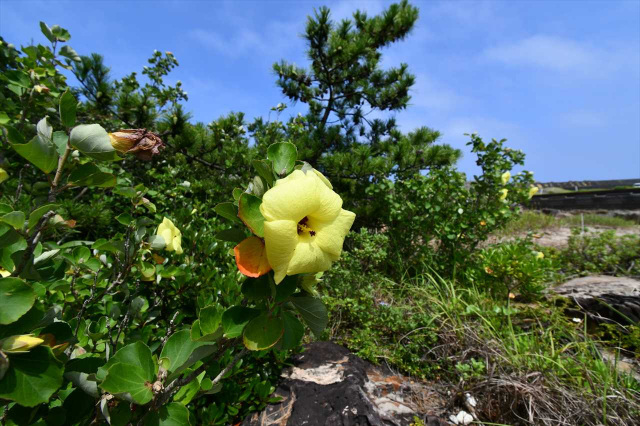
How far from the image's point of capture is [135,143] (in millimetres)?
628

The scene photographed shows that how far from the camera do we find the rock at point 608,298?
120 inches

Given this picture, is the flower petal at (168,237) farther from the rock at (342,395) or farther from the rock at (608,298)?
the rock at (608,298)

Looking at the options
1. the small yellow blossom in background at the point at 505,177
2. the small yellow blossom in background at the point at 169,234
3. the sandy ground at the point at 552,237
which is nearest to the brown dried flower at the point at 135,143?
the small yellow blossom in background at the point at 169,234

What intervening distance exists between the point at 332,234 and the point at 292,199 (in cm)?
12

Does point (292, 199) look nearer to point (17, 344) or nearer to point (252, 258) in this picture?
point (252, 258)

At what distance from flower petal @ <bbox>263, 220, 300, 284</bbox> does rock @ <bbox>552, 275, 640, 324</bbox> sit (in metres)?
3.59

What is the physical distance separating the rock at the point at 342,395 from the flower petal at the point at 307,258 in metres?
1.25

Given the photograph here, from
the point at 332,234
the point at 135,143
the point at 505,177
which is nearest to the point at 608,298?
the point at 505,177

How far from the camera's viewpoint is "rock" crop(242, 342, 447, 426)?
4.90ft

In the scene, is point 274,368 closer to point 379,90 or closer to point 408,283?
point 408,283

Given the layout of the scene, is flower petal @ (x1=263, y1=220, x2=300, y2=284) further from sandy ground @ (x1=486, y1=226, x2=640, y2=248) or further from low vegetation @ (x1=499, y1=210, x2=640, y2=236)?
low vegetation @ (x1=499, y1=210, x2=640, y2=236)

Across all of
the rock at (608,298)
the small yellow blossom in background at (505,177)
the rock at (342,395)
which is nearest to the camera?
the rock at (342,395)

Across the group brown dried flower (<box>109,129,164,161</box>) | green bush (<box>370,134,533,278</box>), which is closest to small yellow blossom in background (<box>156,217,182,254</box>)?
brown dried flower (<box>109,129,164,161</box>)

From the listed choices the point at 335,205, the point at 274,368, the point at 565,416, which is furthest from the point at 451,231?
the point at 335,205
